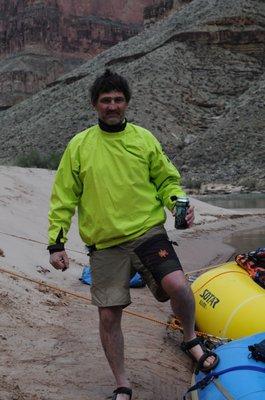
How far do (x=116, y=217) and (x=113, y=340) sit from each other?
0.70 metres

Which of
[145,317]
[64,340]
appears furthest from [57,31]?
[64,340]

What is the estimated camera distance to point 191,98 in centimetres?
5925

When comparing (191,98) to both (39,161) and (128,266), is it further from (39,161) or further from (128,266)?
(128,266)

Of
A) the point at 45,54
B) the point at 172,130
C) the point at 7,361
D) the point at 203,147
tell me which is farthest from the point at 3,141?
the point at 45,54

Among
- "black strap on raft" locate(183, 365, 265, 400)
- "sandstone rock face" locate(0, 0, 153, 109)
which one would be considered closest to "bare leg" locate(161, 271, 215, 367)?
"black strap on raft" locate(183, 365, 265, 400)

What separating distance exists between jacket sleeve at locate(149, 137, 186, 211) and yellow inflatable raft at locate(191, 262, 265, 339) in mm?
1349

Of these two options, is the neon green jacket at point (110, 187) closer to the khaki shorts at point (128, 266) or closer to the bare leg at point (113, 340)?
the khaki shorts at point (128, 266)

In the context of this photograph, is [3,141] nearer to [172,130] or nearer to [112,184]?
[172,130]

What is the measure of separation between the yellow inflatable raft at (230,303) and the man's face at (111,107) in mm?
1864

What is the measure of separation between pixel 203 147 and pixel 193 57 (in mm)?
21794

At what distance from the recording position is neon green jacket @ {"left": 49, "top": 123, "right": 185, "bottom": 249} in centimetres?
351

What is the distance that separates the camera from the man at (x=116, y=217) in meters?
3.50

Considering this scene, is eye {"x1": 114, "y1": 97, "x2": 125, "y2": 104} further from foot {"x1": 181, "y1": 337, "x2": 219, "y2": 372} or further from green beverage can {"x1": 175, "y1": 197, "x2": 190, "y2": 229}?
foot {"x1": 181, "y1": 337, "x2": 219, "y2": 372}

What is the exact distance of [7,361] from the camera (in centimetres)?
391
